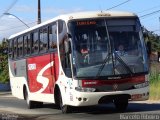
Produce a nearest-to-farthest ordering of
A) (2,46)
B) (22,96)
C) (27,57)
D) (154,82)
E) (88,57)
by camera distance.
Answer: (88,57) < (27,57) < (22,96) < (154,82) < (2,46)

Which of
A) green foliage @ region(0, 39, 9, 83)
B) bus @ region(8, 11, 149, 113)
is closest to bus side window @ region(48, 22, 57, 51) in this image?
bus @ region(8, 11, 149, 113)

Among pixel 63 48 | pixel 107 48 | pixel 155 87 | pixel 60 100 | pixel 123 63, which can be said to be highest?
pixel 63 48

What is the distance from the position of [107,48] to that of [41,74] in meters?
4.70

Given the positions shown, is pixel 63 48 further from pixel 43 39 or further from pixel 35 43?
pixel 35 43

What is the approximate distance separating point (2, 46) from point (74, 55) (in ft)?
201

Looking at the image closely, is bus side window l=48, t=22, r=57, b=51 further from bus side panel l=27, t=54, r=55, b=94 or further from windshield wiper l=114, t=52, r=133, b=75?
windshield wiper l=114, t=52, r=133, b=75

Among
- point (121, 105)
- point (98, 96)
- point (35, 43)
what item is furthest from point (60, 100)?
point (35, 43)

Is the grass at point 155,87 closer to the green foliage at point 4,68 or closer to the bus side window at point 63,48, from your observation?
the bus side window at point 63,48

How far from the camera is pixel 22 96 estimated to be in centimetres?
2461

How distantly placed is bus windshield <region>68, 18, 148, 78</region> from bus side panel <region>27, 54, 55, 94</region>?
242 centimetres

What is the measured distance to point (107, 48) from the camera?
16625 mm

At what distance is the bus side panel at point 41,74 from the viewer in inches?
758

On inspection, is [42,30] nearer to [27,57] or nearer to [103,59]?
[27,57]

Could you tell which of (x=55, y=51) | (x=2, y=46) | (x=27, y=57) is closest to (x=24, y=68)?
(x=27, y=57)
